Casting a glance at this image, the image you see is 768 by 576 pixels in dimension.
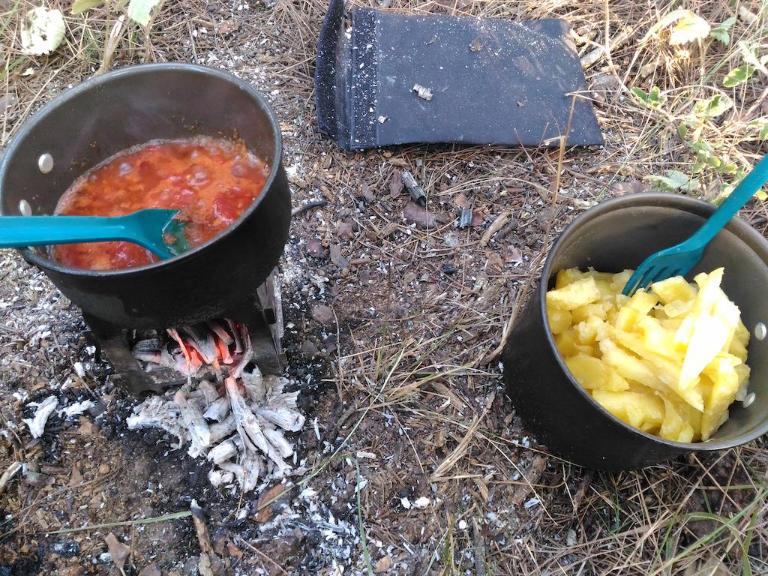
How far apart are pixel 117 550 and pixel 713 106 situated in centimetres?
289

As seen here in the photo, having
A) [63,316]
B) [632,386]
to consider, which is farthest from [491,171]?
[63,316]

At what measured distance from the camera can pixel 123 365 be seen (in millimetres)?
1850

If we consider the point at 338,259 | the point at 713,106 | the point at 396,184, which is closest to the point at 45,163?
the point at 338,259

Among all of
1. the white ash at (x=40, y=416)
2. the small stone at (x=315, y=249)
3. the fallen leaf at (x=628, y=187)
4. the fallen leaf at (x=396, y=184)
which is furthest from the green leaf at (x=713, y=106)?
the white ash at (x=40, y=416)

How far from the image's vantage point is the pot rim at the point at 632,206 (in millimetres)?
1517

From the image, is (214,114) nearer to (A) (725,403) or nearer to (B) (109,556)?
(B) (109,556)

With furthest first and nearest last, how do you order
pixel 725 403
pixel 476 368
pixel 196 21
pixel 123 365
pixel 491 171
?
1. pixel 196 21
2. pixel 491 171
3. pixel 476 368
4. pixel 123 365
5. pixel 725 403

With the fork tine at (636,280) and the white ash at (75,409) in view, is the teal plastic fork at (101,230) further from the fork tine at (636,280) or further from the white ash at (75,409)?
the fork tine at (636,280)

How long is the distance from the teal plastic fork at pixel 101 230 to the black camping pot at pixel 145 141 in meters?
0.09

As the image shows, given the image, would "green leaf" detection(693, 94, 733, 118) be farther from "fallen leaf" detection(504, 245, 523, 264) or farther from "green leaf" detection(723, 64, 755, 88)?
"fallen leaf" detection(504, 245, 523, 264)

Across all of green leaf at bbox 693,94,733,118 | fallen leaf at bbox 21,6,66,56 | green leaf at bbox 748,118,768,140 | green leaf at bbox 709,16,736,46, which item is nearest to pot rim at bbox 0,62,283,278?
fallen leaf at bbox 21,6,66,56

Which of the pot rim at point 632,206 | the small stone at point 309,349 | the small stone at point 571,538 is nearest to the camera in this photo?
the pot rim at point 632,206

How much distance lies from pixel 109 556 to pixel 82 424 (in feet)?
1.44

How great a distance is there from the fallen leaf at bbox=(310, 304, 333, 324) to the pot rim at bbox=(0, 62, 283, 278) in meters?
0.71
